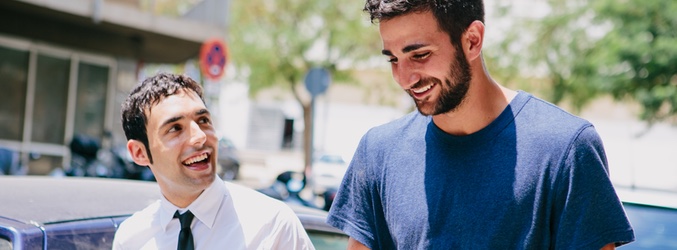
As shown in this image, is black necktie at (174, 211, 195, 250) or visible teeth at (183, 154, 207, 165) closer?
black necktie at (174, 211, 195, 250)

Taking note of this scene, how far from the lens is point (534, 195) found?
5.97ft

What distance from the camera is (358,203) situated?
2139 mm

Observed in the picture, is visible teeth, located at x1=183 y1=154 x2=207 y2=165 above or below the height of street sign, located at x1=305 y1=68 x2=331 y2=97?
below

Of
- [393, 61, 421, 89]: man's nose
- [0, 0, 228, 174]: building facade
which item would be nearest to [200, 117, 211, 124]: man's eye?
[393, 61, 421, 89]: man's nose

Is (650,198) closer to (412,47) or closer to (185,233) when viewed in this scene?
(185,233)

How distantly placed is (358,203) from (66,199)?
1400 millimetres

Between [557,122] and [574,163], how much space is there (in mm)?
113

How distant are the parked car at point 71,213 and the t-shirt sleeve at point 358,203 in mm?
1045

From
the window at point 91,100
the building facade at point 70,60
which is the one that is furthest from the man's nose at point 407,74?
the window at point 91,100

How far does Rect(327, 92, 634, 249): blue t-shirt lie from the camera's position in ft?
5.81

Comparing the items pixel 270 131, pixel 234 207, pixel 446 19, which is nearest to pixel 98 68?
pixel 234 207

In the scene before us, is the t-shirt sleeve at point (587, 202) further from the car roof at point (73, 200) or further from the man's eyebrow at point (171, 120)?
the car roof at point (73, 200)

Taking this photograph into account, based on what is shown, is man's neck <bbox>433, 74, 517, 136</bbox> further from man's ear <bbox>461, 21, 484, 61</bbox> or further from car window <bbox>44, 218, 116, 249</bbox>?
car window <bbox>44, 218, 116, 249</bbox>

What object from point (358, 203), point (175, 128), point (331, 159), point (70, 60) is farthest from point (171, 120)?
point (331, 159)
